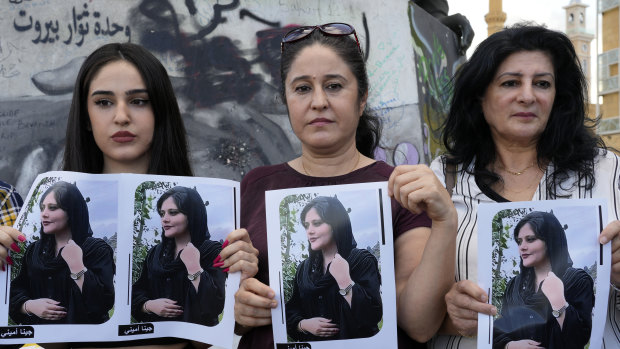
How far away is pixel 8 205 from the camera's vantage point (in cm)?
257

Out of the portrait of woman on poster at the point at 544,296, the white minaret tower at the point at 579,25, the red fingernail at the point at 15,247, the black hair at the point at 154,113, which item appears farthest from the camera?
the white minaret tower at the point at 579,25

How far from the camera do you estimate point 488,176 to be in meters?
2.57

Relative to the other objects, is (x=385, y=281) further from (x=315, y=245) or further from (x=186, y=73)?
(x=186, y=73)

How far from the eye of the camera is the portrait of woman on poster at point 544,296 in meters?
2.05

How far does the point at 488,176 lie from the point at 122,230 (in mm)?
1472

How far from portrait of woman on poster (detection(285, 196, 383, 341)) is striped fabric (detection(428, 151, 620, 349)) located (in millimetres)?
433

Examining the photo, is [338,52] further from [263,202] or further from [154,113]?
[154,113]

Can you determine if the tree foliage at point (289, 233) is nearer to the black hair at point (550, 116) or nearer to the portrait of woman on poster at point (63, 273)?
the portrait of woman on poster at point (63, 273)

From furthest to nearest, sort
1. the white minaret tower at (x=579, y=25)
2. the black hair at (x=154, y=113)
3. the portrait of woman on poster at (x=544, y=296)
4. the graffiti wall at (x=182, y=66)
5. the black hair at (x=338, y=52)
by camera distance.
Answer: the white minaret tower at (x=579, y=25)
the graffiti wall at (x=182, y=66)
the black hair at (x=154, y=113)
the black hair at (x=338, y=52)
the portrait of woman on poster at (x=544, y=296)

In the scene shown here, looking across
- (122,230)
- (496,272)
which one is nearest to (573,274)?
(496,272)

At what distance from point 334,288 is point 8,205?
144cm

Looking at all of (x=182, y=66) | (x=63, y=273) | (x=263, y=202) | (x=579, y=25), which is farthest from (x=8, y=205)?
(x=579, y=25)

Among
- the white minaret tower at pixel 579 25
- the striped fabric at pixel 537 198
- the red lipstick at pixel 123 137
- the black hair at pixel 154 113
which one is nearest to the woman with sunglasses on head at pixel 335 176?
the striped fabric at pixel 537 198

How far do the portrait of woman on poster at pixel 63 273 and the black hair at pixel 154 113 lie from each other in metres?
0.36
